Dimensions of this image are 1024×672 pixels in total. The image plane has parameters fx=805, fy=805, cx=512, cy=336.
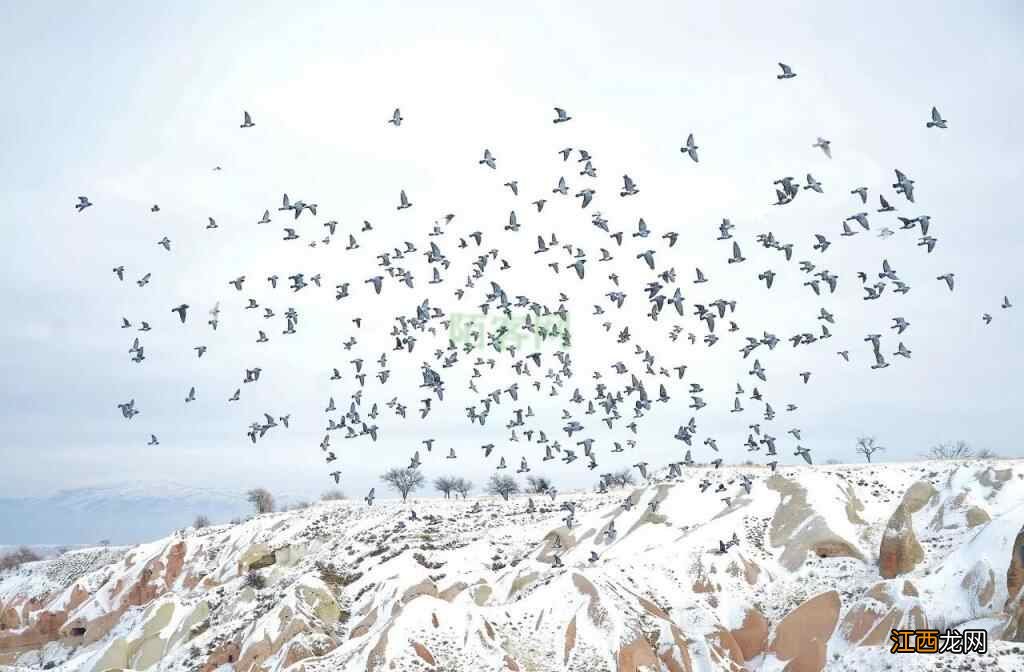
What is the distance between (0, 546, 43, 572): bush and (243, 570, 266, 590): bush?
79266 millimetres

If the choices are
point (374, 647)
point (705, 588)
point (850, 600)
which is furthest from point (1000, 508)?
point (374, 647)

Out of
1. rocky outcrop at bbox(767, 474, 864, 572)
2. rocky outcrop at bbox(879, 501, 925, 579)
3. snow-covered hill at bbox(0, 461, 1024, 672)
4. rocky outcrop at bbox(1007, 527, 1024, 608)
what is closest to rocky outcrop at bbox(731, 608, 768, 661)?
snow-covered hill at bbox(0, 461, 1024, 672)

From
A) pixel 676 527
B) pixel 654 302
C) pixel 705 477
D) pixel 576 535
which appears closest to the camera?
pixel 654 302

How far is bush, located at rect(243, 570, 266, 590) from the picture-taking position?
77625 mm

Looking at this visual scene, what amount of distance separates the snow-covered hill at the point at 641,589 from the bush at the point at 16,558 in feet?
189

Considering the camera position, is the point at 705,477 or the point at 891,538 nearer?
the point at 891,538

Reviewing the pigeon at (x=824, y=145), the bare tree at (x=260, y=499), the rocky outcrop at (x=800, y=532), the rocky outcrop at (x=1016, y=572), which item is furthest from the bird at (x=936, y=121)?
the bare tree at (x=260, y=499)

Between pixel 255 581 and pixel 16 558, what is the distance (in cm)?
10142

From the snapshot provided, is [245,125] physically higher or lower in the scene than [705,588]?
higher

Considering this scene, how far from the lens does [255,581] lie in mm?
78750

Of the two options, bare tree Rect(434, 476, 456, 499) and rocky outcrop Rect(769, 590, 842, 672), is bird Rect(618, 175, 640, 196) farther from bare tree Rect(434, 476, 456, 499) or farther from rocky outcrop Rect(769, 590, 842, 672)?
bare tree Rect(434, 476, 456, 499)

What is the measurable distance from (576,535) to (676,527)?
1155 centimetres

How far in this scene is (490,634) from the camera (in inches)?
1941

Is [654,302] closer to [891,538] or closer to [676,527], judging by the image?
[891,538]
